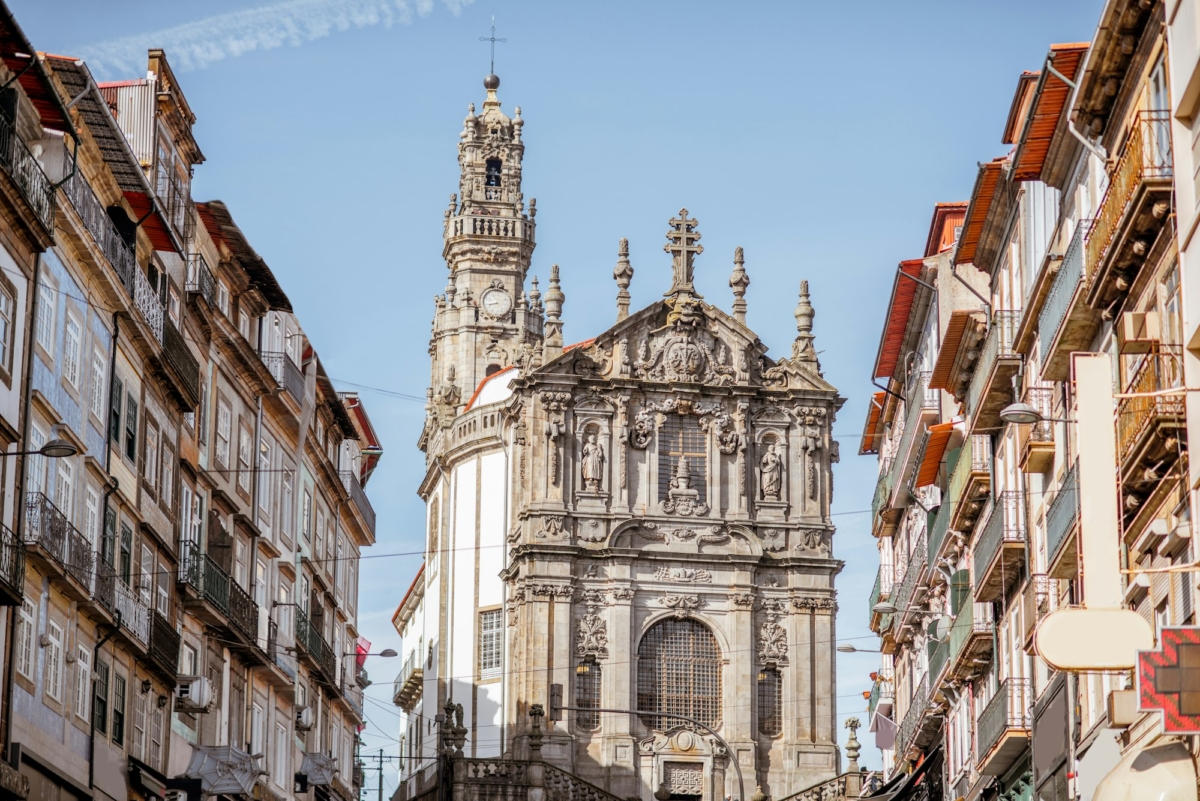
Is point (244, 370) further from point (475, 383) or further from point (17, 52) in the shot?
point (475, 383)

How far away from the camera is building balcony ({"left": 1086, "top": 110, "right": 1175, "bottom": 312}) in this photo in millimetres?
28391

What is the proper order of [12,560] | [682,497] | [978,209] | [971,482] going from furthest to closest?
1. [682,497]
2. [971,482]
3. [978,209]
4. [12,560]

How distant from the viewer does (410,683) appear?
97000 millimetres

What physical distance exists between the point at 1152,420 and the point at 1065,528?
8.06 m

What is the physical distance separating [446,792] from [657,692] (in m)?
8.20

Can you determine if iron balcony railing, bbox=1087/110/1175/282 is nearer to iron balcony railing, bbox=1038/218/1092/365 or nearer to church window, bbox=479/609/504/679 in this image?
iron balcony railing, bbox=1038/218/1092/365

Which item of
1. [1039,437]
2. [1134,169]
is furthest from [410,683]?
[1134,169]

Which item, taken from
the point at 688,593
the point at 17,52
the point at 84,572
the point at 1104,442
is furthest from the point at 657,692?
the point at 1104,442

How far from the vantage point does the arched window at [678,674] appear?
259 feet

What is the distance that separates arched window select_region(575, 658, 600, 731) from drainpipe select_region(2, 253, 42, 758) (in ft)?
143

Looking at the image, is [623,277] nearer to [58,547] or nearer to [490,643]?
[490,643]

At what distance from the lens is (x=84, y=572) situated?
1538 inches

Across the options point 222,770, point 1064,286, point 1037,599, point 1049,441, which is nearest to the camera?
point 1064,286

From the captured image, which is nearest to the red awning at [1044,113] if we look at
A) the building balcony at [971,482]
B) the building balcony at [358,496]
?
the building balcony at [971,482]
